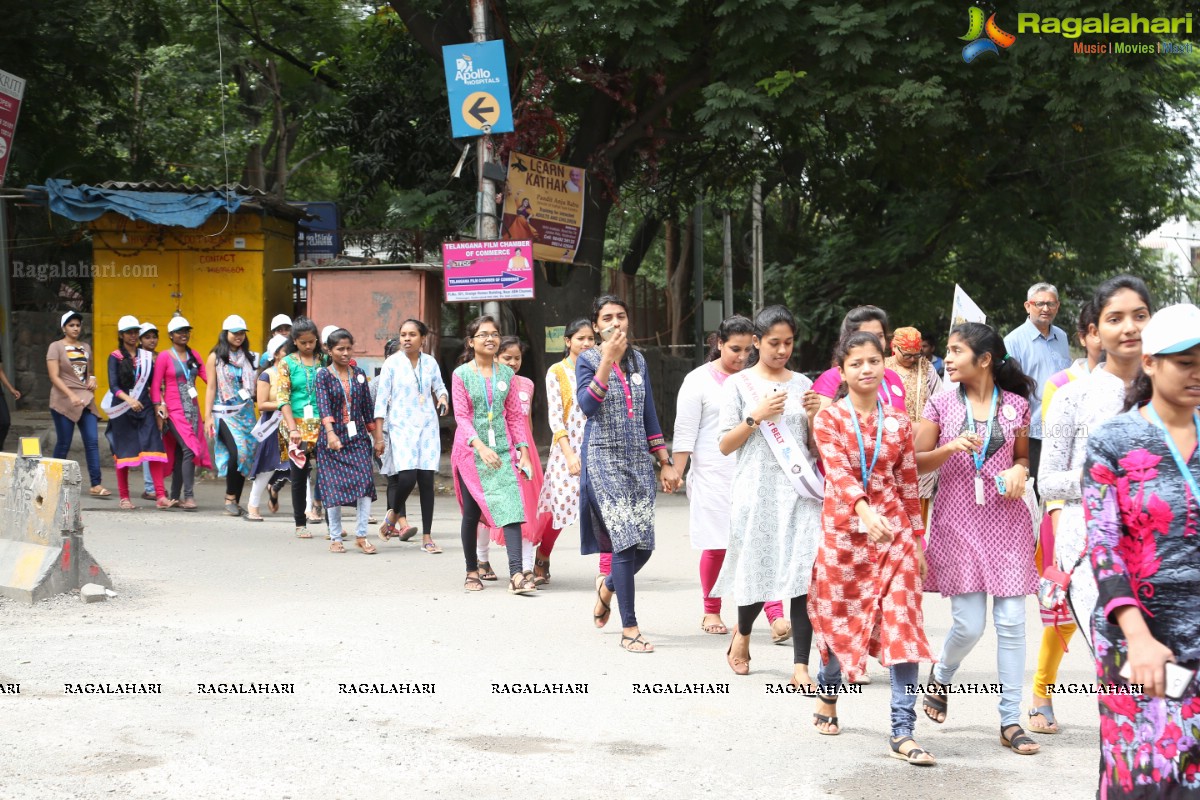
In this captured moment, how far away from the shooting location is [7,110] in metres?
14.0

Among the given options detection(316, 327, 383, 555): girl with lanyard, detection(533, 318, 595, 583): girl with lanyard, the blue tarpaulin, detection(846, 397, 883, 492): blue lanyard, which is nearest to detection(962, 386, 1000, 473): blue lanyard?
detection(846, 397, 883, 492): blue lanyard

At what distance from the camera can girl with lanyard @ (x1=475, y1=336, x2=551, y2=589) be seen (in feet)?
28.1

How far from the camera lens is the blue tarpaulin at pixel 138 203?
51.5 feet

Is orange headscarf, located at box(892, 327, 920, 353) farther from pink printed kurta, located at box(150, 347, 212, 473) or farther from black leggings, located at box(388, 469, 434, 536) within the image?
pink printed kurta, located at box(150, 347, 212, 473)

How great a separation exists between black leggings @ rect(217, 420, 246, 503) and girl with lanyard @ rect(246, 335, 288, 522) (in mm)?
232

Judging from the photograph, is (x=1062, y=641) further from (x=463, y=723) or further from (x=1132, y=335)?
(x=463, y=723)

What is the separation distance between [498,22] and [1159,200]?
10.6 meters

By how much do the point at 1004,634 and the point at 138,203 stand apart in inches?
526

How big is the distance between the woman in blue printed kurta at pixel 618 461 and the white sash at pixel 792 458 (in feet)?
3.23

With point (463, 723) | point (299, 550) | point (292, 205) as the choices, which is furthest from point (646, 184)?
point (463, 723)

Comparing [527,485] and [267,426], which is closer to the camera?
[527,485]

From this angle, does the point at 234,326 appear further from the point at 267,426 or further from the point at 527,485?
the point at 527,485

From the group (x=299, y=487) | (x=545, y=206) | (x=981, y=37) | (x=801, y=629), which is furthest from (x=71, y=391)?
(x=981, y=37)

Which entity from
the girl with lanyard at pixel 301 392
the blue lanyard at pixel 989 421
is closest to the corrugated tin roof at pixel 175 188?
the girl with lanyard at pixel 301 392
